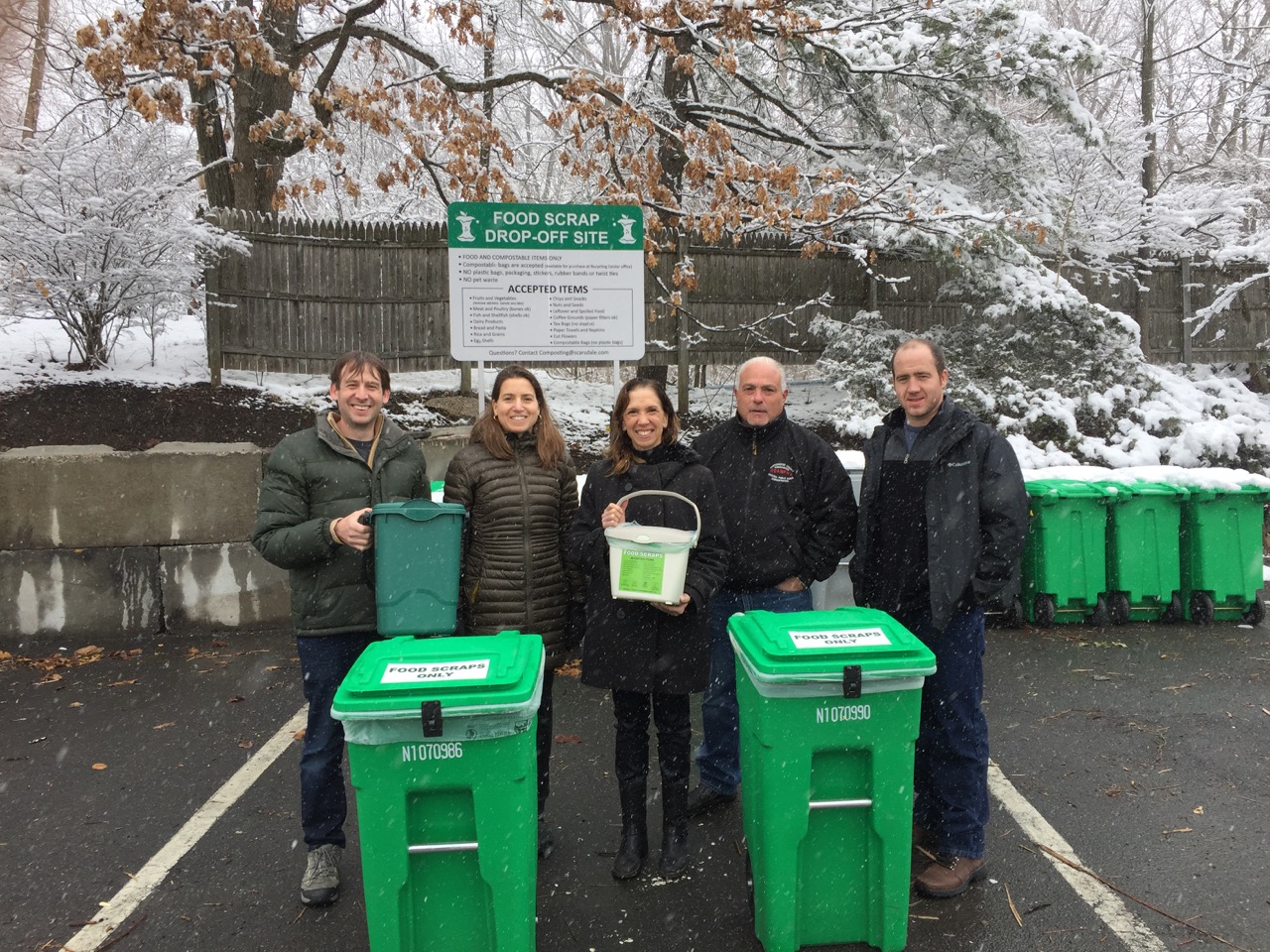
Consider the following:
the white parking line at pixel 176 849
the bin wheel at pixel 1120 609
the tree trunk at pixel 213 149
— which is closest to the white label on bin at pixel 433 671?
the white parking line at pixel 176 849

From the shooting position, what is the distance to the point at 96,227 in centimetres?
789

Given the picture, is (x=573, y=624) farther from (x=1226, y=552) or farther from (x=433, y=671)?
(x=1226, y=552)

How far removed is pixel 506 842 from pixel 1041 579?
4.97 metres

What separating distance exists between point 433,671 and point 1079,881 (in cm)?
250

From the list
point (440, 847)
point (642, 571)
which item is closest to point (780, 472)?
point (642, 571)

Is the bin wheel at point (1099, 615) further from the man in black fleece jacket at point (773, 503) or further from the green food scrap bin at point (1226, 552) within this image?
the man in black fleece jacket at point (773, 503)

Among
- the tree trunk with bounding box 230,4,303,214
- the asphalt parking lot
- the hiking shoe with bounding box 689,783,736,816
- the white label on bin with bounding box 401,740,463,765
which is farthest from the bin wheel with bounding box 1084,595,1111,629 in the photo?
the tree trunk with bounding box 230,4,303,214

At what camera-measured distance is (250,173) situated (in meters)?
9.60

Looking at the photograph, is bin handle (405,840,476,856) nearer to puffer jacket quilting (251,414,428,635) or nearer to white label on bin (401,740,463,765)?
white label on bin (401,740,463,765)

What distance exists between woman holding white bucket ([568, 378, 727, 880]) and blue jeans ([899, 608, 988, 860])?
0.86 m

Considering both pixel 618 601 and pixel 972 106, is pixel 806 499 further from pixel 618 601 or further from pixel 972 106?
pixel 972 106

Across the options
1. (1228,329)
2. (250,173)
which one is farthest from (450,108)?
(1228,329)

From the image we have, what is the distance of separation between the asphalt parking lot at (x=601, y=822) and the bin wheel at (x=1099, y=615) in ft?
1.83

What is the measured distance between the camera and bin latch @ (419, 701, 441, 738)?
2379 mm
